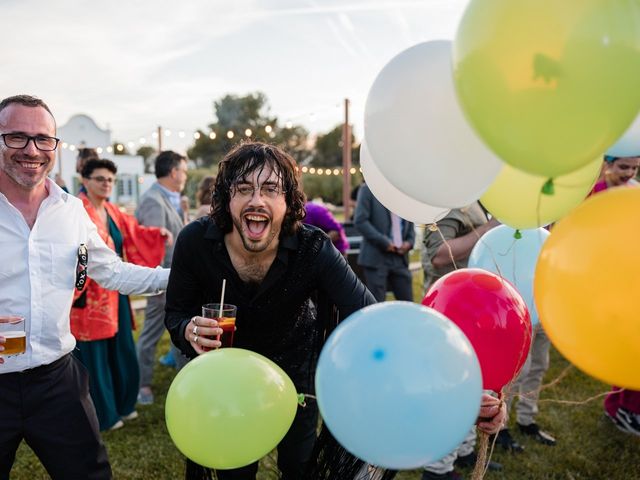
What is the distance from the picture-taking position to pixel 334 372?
110cm

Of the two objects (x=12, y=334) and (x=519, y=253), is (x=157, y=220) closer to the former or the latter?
(x=12, y=334)

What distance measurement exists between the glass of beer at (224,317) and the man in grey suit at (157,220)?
90.7 inches

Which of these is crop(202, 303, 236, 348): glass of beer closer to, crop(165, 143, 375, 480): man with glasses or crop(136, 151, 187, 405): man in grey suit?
crop(165, 143, 375, 480): man with glasses

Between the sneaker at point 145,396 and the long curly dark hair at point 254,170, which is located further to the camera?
the sneaker at point 145,396

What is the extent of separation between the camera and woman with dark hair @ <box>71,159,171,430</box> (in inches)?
127

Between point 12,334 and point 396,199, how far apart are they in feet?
4.62

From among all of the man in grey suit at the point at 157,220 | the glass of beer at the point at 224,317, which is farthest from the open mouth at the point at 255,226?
the man in grey suit at the point at 157,220

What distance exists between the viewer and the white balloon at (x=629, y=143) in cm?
137

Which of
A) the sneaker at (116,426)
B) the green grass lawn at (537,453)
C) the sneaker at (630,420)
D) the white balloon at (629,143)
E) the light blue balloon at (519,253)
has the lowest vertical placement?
the sneaker at (116,426)

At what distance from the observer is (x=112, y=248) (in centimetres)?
336

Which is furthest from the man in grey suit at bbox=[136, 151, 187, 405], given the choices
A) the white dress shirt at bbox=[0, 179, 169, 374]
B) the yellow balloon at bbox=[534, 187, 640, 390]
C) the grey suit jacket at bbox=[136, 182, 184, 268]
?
the yellow balloon at bbox=[534, 187, 640, 390]

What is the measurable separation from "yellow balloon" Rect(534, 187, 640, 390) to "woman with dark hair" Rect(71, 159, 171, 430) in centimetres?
285

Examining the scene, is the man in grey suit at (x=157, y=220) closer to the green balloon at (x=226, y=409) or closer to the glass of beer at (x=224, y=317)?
the glass of beer at (x=224, y=317)

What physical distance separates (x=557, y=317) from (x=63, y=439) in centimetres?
175
